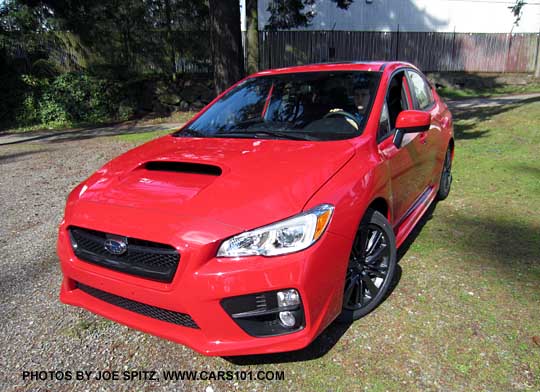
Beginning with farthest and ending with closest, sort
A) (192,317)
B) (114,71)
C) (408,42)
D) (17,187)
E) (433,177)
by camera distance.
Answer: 1. (408,42)
2. (114,71)
3. (17,187)
4. (433,177)
5. (192,317)

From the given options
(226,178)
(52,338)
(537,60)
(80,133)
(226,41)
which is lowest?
(80,133)

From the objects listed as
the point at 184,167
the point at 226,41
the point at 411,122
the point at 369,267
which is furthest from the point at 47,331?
the point at 226,41

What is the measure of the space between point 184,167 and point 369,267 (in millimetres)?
1351

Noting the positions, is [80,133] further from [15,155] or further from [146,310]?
[146,310]

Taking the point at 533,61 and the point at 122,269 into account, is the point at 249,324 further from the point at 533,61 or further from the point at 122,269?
the point at 533,61

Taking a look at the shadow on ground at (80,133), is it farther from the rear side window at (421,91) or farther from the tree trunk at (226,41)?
the rear side window at (421,91)

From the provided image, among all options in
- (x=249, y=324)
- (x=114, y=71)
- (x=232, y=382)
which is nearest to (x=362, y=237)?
(x=249, y=324)

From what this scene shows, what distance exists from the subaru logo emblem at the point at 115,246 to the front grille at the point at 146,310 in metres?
0.29

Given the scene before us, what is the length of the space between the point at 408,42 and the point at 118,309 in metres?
21.3

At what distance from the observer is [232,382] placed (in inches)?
88.8

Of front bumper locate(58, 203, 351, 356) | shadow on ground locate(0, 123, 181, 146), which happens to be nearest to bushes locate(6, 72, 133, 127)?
shadow on ground locate(0, 123, 181, 146)

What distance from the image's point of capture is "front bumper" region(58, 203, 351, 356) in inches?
77.4

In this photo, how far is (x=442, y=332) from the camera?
8.30 feet

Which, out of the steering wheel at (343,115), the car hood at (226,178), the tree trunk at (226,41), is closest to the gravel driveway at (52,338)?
the car hood at (226,178)
